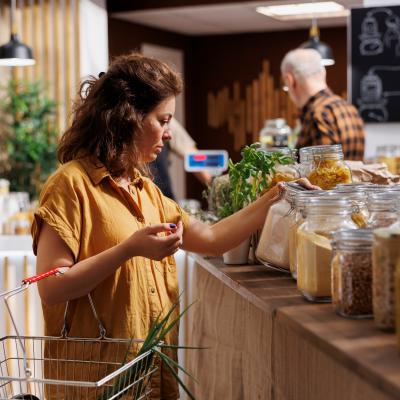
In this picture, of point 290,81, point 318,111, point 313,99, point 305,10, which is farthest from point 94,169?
point 305,10

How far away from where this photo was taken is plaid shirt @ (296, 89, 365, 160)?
479 centimetres

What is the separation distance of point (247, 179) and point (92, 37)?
6.68 m

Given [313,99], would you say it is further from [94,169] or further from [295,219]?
[295,219]

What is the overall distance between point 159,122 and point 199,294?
0.97 metres

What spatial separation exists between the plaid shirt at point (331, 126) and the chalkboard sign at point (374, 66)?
208 centimetres

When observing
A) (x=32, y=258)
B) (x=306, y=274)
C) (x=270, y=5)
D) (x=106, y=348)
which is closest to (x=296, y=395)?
(x=306, y=274)

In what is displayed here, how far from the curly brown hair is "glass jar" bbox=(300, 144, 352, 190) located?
0.41m

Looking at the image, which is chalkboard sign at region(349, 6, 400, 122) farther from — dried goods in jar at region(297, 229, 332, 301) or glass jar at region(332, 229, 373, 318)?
glass jar at region(332, 229, 373, 318)

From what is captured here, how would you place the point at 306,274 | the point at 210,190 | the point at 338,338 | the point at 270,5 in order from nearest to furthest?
the point at 338,338, the point at 306,274, the point at 210,190, the point at 270,5

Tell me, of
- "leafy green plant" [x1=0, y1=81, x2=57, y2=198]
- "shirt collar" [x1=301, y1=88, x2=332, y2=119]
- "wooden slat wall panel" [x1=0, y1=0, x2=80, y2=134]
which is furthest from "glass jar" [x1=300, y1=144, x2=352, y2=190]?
"wooden slat wall panel" [x1=0, y1=0, x2=80, y2=134]

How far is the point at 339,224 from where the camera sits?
1761 mm

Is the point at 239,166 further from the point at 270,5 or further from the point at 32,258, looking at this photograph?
the point at 270,5

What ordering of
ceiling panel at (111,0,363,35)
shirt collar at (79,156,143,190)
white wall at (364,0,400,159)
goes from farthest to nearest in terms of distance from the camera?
1. ceiling panel at (111,0,363,35)
2. white wall at (364,0,400,159)
3. shirt collar at (79,156,143,190)

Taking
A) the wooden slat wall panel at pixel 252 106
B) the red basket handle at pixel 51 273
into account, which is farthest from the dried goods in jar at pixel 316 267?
the wooden slat wall panel at pixel 252 106
